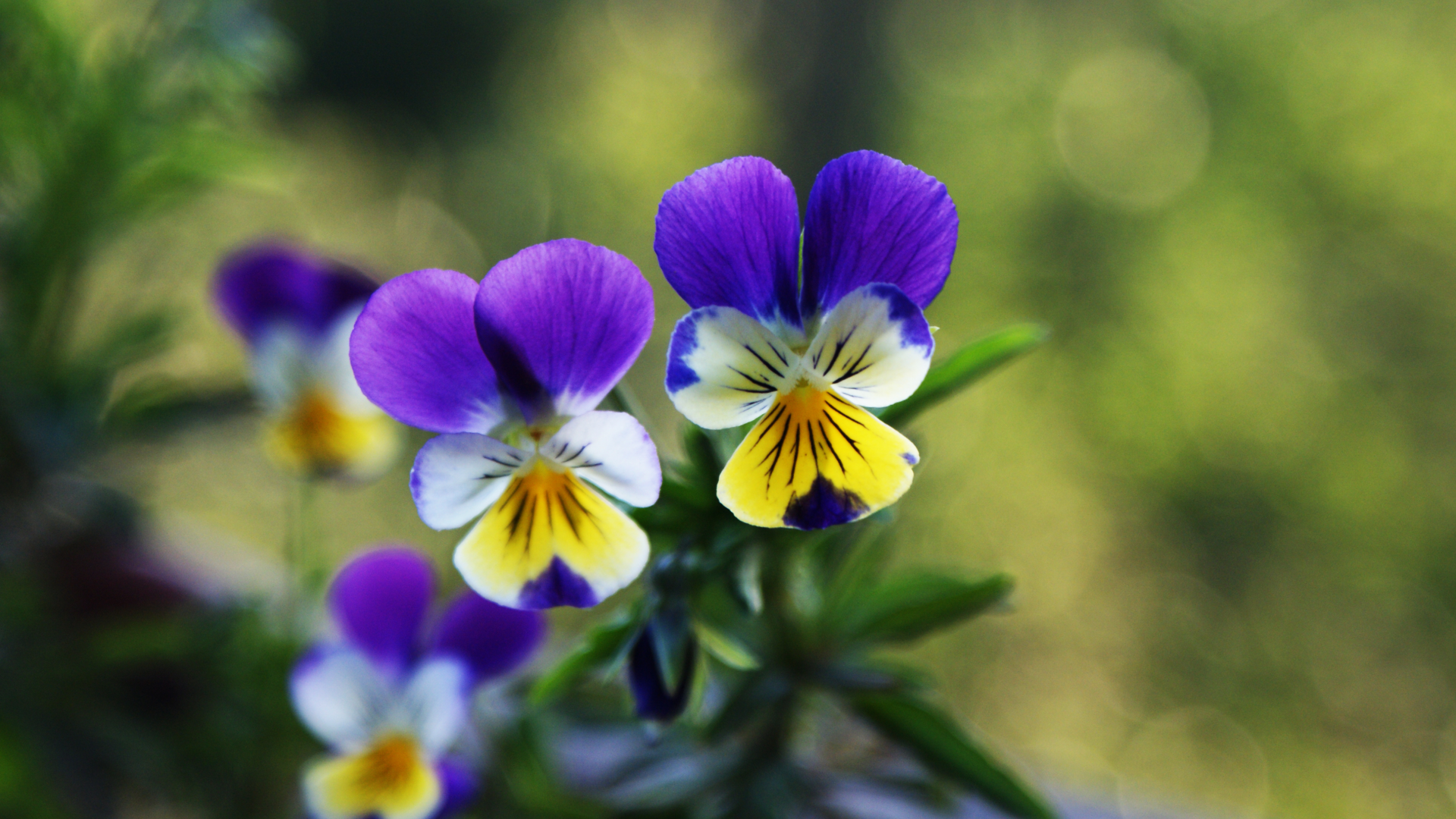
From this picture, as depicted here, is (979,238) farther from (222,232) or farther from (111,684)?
(111,684)

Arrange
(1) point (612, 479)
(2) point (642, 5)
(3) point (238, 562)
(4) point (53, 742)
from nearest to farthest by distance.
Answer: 1. (1) point (612, 479)
2. (4) point (53, 742)
3. (3) point (238, 562)
4. (2) point (642, 5)

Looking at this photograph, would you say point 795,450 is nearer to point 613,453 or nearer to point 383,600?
point 613,453

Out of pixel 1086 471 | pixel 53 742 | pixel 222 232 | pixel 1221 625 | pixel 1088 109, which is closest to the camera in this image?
pixel 53 742

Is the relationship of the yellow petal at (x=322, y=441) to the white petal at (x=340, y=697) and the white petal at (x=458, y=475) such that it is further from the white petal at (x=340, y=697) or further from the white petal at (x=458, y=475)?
the white petal at (x=458, y=475)

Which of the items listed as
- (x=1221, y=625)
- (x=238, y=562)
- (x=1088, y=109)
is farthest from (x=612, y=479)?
(x=1088, y=109)

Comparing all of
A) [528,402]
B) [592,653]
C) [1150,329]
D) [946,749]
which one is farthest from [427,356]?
[1150,329]

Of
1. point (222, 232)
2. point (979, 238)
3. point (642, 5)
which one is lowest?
point (222, 232)

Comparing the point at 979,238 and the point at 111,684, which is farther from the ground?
the point at 979,238

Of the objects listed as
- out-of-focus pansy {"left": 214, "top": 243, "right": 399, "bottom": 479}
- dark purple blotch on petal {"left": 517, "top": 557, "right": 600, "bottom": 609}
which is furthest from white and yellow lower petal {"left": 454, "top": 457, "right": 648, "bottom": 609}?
out-of-focus pansy {"left": 214, "top": 243, "right": 399, "bottom": 479}
